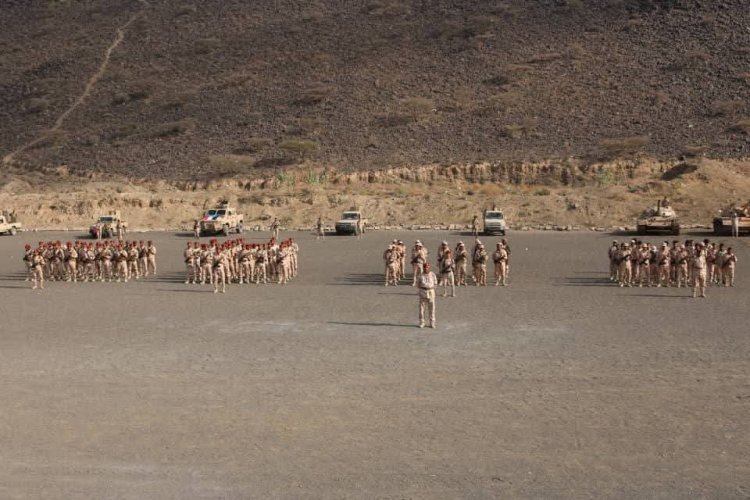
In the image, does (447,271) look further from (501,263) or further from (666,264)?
(666,264)

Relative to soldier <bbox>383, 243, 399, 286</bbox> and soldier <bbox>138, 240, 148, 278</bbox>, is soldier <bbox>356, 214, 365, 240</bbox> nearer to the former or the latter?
soldier <bbox>138, 240, 148, 278</bbox>

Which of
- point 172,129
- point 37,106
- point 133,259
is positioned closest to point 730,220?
point 133,259

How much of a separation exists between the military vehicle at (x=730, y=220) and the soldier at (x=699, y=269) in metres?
20.8

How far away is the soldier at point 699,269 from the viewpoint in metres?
25.2

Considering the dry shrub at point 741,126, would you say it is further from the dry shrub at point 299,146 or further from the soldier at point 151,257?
the soldier at point 151,257

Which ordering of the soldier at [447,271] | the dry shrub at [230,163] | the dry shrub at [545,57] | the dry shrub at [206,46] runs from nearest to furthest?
the soldier at [447,271] → the dry shrub at [230,163] → the dry shrub at [545,57] → the dry shrub at [206,46]

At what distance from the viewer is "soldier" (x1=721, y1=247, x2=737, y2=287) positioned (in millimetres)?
27641

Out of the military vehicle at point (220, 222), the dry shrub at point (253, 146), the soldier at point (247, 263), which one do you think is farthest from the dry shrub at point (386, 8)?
the soldier at point (247, 263)

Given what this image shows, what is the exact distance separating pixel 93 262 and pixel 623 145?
44066 mm

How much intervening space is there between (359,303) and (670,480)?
14.8 m

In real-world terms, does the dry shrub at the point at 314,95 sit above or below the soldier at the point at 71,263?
above

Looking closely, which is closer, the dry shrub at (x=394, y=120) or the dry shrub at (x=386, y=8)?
the dry shrub at (x=394, y=120)

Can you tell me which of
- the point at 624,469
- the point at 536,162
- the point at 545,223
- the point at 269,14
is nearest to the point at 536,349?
the point at 624,469

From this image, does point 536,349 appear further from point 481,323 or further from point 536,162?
point 536,162
